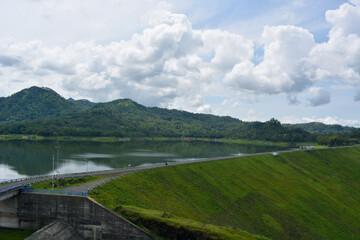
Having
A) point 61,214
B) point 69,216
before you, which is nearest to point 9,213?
point 61,214

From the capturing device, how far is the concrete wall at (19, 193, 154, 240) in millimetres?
49031

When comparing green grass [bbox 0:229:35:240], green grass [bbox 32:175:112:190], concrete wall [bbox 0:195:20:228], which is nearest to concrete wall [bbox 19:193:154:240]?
concrete wall [bbox 0:195:20:228]

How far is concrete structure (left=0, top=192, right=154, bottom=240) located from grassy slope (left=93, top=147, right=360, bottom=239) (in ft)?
12.7

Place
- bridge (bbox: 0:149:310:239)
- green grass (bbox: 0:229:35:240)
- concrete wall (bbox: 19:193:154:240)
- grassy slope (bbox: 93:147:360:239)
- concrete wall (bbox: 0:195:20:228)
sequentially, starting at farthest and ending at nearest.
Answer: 1. grassy slope (bbox: 93:147:360:239)
2. concrete wall (bbox: 0:195:20:228)
3. green grass (bbox: 0:229:35:240)
4. bridge (bbox: 0:149:310:239)
5. concrete wall (bbox: 19:193:154:240)

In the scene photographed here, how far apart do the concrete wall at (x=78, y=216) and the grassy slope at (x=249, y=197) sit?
3814mm

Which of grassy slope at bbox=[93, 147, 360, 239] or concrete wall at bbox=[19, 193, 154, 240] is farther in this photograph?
grassy slope at bbox=[93, 147, 360, 239]

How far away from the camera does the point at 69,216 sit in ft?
170

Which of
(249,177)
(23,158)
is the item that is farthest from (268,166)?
(23,158)

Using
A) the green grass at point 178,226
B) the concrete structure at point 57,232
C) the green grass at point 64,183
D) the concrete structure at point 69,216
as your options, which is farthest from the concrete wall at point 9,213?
the green grass at point 178,226

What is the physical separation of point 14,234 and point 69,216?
11.0 meters

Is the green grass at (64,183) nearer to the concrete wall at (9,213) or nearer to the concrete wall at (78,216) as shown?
the concrete wall at (9,213)

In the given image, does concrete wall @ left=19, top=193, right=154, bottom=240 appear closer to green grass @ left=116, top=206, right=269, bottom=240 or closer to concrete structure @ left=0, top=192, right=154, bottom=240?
concrete structure @ left=0, top=192, right=154, bottom=240

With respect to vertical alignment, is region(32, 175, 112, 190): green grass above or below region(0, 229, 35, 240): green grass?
above

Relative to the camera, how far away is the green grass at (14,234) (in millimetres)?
49594
